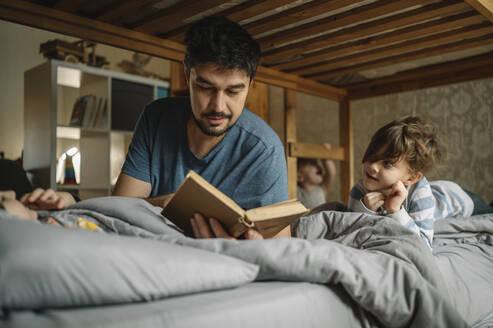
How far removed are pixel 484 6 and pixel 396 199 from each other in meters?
0.61

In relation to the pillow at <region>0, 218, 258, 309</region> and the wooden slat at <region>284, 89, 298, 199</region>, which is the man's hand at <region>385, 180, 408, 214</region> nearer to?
the pillow at <region>0, 218, 258, 309</region>

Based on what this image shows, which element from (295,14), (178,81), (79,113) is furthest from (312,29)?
(79,113)

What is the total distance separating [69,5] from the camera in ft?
3.97

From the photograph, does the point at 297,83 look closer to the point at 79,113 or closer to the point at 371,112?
the point at 371,112

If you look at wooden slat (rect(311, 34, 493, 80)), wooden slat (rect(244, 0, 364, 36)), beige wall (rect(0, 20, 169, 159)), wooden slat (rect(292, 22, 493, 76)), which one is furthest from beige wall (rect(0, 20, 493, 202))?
wooden slat (rect(244, 0, 364, 36))

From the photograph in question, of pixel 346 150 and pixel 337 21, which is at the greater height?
pixel 337 21

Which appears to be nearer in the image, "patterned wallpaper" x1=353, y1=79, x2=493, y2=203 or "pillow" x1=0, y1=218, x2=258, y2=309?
"pillow" x1=0, y1=218, x2=258, y2=309

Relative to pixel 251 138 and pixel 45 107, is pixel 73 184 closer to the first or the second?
pixel 45 107

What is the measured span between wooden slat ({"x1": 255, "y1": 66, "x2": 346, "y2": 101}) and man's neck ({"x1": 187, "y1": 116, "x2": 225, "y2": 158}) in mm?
685

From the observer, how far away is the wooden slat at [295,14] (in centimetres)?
124

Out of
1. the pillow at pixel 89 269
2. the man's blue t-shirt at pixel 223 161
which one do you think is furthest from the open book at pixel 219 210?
the man's blue t-shirt at pixel 223 161

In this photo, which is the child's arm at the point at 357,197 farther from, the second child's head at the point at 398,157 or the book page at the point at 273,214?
the book page at the point at 273,214

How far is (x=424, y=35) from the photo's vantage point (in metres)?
1.49

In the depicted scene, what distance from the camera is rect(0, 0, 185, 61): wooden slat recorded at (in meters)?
1.16
